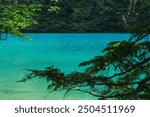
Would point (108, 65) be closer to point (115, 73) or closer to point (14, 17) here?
point (115, 73)

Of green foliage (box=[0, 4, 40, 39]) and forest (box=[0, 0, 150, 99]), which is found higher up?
forest (box=[0, 0, 150, 99])

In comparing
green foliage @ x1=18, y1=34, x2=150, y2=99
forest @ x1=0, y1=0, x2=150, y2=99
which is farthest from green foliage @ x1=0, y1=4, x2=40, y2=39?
green foliage @ x1=18, y1=34, x2=150, y2=99

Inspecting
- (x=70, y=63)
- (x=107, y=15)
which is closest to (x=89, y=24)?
(x=107, y=15)

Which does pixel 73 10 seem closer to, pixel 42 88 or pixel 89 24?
pixel 89 24

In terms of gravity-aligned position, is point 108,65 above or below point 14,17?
above

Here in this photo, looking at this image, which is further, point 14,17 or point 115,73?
point 14,17

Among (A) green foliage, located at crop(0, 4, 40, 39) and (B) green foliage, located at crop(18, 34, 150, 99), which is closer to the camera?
(B) green foliage, located at crop(18, 34, 150, 99)

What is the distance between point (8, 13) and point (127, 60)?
14.4ft

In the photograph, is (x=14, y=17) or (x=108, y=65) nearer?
(x=108, y=65)

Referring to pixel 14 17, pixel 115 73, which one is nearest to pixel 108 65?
pixel 115 73

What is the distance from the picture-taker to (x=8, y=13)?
7.43 metres

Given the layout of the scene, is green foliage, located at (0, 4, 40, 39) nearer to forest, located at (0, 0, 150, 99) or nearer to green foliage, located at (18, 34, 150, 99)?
forest, located at (0, 0, 150, 99)

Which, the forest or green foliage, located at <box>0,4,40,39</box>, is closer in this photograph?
the forest

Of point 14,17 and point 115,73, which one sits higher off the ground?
point 115,73
